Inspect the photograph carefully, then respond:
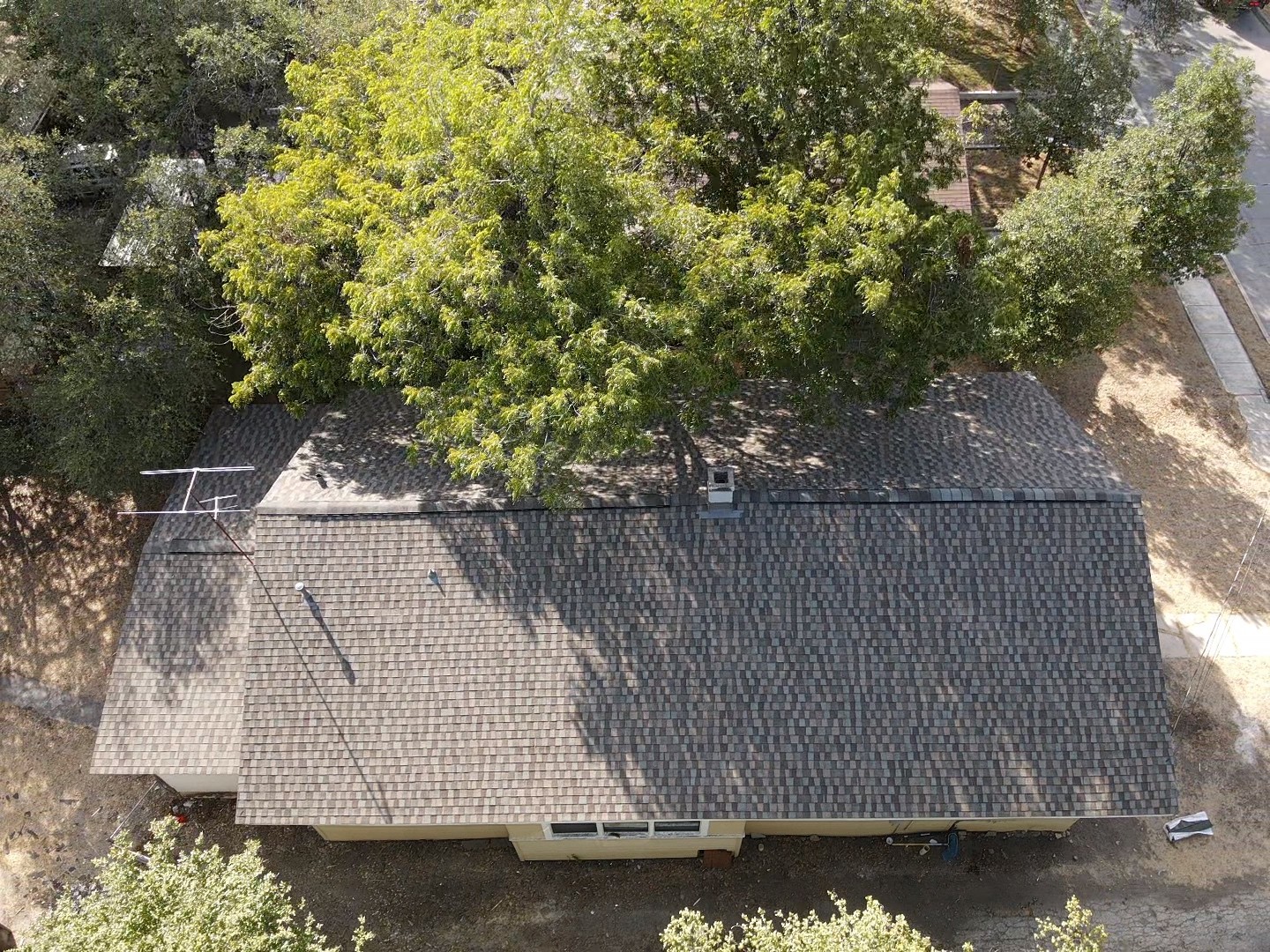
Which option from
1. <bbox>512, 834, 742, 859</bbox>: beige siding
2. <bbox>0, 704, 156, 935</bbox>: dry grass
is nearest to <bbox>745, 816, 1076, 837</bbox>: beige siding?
<bbox>512, 834, 742, 859</bbox>: beige siding

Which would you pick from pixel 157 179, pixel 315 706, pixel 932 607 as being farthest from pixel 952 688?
pixel 157 179

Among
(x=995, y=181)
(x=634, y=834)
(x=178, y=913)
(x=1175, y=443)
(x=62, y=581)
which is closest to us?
(x=178, y=913)

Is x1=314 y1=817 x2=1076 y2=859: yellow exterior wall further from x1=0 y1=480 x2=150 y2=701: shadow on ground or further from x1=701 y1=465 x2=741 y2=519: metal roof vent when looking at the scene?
x1=0 y1=480 x2=150 y2=701: shadow on ground

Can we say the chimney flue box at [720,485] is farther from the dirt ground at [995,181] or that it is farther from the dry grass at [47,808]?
the dirt ground at [995,181]

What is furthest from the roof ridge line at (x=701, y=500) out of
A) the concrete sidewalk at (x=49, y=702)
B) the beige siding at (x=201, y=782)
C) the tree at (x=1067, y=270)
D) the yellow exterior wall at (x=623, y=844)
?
the concrete sidewalk at (x=49, y=702)

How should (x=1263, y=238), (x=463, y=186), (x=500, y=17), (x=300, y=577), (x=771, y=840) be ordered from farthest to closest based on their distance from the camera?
(x=1263, y=238), (x=771, y=840), (x=500, y=17), (x=300, y=577), (x=463, y=186)

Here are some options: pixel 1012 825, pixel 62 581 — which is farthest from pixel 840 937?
pixel 62 581

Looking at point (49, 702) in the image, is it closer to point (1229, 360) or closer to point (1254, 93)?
point (1229, 360)

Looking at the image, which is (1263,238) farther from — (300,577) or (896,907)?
(300,577)
